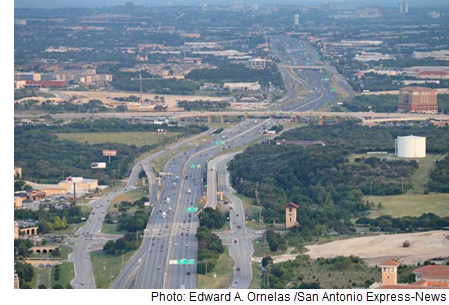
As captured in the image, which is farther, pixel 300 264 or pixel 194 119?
pixel 194 119

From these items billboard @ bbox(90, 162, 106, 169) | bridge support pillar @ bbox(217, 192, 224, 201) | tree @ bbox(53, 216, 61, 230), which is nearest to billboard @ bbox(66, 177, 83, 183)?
billboard @ bbox(90, 162, 106, 169)

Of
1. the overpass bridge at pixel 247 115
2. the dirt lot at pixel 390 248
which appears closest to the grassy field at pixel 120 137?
the overpass bridge at pixel 247 115

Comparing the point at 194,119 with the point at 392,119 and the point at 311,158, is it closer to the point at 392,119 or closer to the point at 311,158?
the point at 392,119

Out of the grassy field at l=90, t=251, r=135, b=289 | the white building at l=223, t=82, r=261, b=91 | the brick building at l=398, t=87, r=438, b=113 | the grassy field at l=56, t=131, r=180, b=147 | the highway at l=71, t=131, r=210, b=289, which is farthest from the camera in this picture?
the white building at l=223, t=82, r=261, b=91

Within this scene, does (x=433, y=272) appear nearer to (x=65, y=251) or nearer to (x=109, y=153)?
(x=65, y=251)

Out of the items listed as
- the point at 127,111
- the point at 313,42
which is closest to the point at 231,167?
the point at 127,111

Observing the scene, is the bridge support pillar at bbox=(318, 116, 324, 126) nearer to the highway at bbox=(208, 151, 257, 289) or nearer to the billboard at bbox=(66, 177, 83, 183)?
the highway at bbox=(208, 151, 257, 289)
